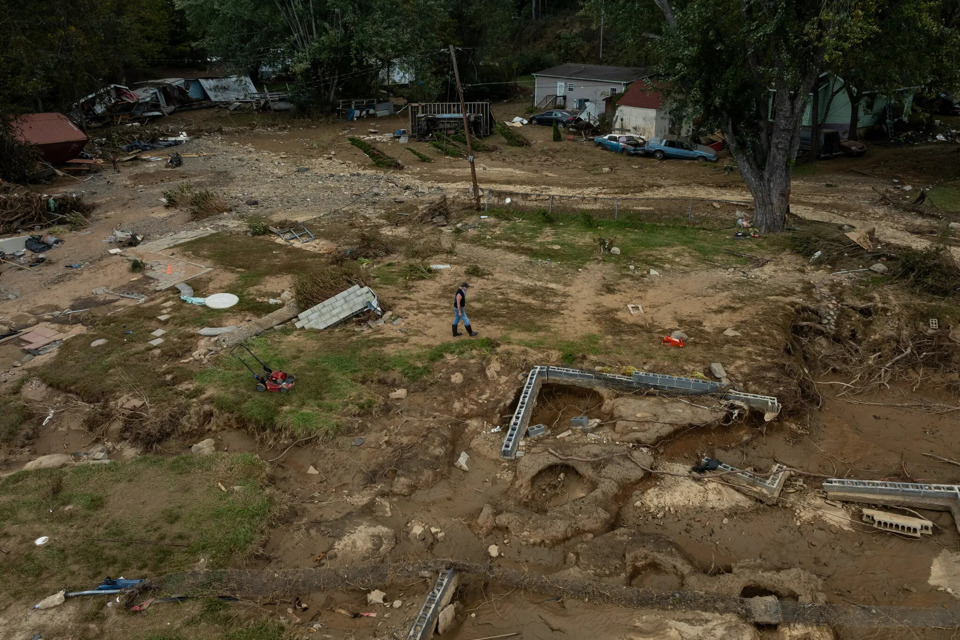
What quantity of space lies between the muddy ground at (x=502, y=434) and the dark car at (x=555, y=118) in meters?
15.6

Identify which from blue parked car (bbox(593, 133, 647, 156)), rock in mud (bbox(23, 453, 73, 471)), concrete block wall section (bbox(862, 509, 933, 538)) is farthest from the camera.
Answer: blue parked car (bbox(593, 133, 647, 156))

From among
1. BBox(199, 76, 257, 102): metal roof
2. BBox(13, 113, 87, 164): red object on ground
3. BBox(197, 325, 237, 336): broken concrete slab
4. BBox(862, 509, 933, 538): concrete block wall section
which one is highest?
BBox(199, 76, 257, 102): metal roof

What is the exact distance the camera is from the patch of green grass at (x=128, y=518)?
6086mm

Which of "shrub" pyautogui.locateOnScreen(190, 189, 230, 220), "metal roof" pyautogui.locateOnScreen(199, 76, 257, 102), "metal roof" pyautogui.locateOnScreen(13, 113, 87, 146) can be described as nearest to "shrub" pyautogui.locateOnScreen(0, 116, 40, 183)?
"metal roof" pyautogui.locateOnScreen(13, 113, 87, 146)

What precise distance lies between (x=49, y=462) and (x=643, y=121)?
84.5 feet

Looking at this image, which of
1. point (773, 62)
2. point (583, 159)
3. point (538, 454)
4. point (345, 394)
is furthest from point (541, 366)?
point (583, 159)

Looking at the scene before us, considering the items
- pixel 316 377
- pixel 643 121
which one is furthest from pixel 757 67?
pixel 643 121

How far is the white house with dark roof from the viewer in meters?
30.5

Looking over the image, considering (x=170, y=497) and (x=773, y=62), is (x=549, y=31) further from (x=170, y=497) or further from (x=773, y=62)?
(x=170, y=497)

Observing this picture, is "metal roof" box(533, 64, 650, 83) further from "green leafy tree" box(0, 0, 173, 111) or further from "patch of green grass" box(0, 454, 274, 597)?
"patch of green grass" box(0, 454, 274, 597)

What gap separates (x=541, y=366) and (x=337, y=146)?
20.7 meters

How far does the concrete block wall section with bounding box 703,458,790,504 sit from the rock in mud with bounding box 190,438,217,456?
661 centimetres

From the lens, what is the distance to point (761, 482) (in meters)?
7.00

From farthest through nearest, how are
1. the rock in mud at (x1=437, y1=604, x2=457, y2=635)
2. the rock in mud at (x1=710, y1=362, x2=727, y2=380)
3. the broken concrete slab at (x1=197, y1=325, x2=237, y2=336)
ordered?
1. the broken concrete slab at (x1=197, y1=325, x2=237, y2=336)
2. the rock in mud at (x1=710, y1=362, x2=727, y2=380)
3. the rock in mud at (x1=437, y1=604, x2=457, y2=635)
